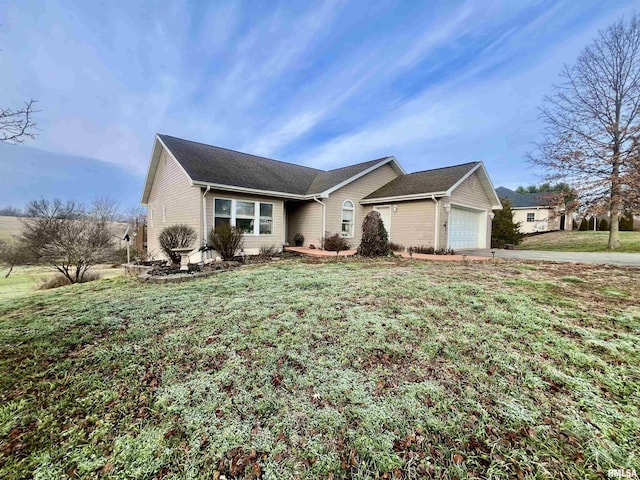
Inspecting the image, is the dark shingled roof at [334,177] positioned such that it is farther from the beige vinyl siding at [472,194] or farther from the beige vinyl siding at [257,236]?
the beige vinyl siding at [472,194]

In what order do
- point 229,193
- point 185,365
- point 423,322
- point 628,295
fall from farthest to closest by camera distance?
point 229,193
point 628,295
point 423,322
point 185,365

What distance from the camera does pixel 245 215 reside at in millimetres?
11453

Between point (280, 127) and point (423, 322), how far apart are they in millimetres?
18665

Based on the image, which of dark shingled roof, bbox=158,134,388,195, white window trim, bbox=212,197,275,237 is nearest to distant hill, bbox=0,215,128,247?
dark shingled roof, bbox=158,134,388,195

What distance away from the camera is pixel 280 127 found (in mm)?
19312

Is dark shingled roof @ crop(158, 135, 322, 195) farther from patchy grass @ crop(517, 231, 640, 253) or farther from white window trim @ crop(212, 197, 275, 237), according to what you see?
patchy grass @ crop(517, 231, 640, 253)

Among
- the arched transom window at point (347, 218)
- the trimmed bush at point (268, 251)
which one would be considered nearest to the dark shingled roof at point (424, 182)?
the arched transom window at point (347, 218)

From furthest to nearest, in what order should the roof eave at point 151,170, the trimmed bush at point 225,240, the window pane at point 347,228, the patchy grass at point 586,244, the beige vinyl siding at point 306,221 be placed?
1. the patchy grass at point 586,244
2. the window pane at point 347,228
3. the beige vinyl siding at point 306,221
4. the roof eave at point 151,170
5. the trimmed bush at point 225,240

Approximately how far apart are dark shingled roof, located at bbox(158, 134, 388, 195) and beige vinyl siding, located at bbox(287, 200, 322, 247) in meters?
0.79

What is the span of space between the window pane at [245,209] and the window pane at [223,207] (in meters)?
0.38

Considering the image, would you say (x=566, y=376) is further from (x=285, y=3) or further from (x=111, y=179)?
(x=111, y=179)

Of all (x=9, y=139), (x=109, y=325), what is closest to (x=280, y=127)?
(x=9, y=139)

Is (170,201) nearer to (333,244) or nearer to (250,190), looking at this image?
(250,190)

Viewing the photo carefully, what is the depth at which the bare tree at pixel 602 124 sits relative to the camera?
1385cm
